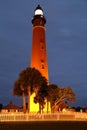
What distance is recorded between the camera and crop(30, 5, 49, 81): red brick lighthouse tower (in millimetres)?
74250

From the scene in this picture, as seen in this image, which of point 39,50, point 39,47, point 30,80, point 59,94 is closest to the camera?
point 30,80

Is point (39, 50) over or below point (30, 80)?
over

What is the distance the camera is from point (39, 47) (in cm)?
7525

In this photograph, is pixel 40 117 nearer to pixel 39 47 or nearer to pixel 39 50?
pixel 39 50

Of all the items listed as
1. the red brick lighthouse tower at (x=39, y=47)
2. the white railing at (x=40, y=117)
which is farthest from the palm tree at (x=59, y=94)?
the white railing at (x=40, y=117)

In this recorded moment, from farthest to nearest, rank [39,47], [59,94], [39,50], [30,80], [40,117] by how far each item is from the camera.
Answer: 1. [39,47]
2. [39,50]
3. [59,94]
4. [30,80]
5. [40,117]

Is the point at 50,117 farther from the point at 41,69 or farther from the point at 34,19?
the point at 34,19

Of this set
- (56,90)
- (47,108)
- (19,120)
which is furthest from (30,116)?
(47,108)

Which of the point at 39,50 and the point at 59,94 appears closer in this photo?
the point at 59,94

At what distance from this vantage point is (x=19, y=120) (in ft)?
126

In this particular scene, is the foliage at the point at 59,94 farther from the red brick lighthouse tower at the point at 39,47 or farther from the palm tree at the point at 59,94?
the red brick lighthouse tower at the point at 39,47

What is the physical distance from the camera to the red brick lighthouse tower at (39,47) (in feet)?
244

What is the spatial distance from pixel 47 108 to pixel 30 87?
1293 centimetres

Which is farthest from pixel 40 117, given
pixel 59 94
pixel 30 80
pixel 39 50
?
pixel 39 50
